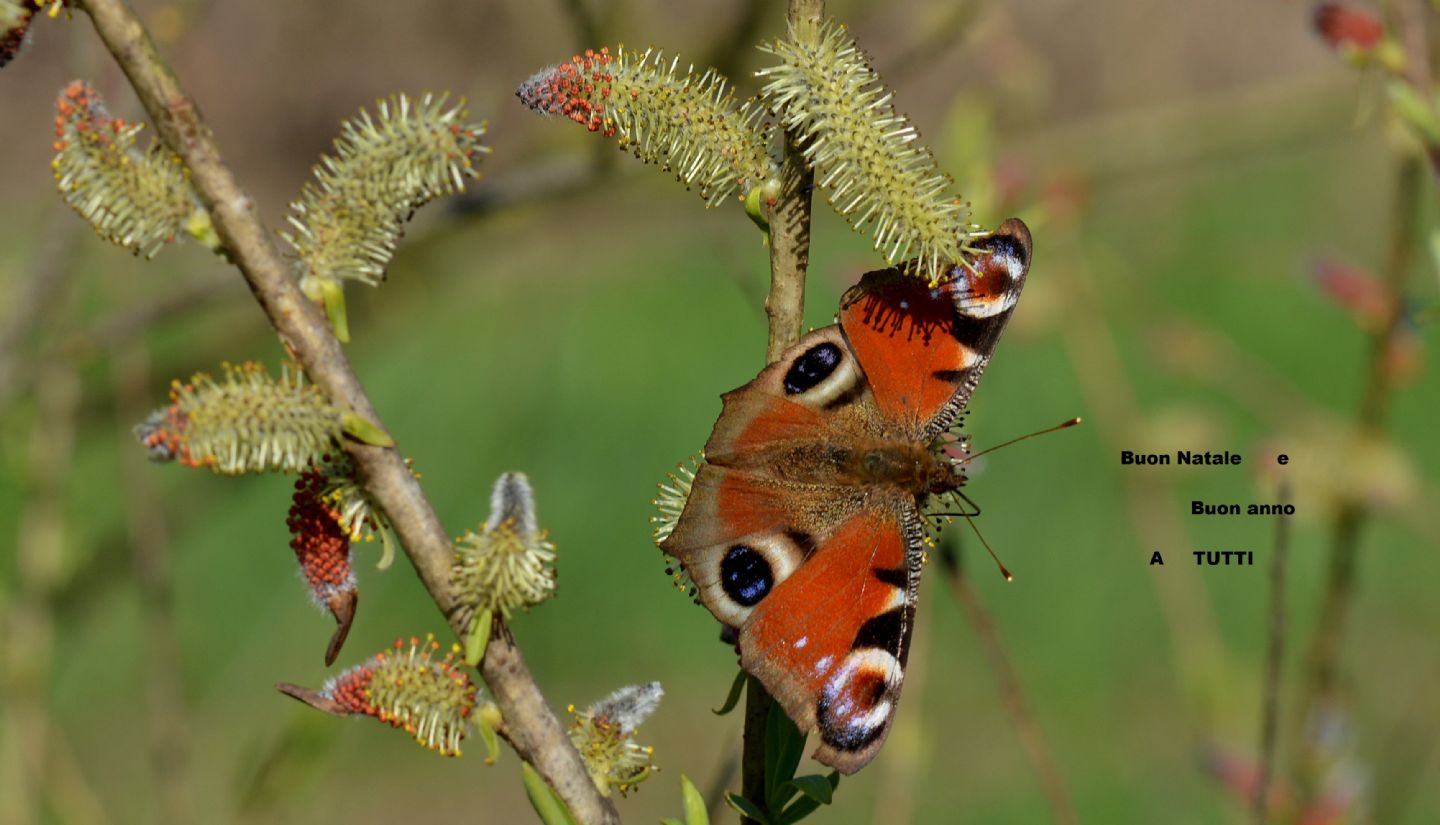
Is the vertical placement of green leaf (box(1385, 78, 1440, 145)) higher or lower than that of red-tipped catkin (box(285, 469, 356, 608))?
higher

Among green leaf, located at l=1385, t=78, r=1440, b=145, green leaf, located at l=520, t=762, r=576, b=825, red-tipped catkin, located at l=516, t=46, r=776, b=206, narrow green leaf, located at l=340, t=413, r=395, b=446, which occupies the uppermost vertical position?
green leaf, located at l=1385, t=78, r=1440, b=145

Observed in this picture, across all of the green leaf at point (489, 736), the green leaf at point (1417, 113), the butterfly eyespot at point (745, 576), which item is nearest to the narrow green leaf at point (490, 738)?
the green leaf at point (489, 736)

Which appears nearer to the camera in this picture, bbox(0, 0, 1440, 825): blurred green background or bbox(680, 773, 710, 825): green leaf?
bbox(680, 773, 710, 825): green leaf

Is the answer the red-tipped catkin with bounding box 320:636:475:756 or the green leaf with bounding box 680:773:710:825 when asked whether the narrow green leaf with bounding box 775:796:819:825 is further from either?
the red-tipped catkin with bounding box 320:636:475:756

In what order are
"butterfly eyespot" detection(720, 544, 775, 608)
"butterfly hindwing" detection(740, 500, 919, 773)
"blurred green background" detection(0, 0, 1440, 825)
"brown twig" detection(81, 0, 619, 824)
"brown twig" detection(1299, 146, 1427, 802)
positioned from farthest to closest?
1. "blurred green background" detection(0, 0, 1440, 825)
2. "brown twig" detection(1299, 146, 1427, 802)
3. "butterfly eyespot" detection(720, 544, 775, 608)
4. "butterfly hindwing" detection(740, 500, 919, 773)
5. "brown twig" detection(81, 0, 619, 824)

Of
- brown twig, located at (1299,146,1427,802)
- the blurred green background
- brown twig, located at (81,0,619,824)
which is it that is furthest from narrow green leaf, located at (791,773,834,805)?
brown twig, located at (1299,146,1427,802)

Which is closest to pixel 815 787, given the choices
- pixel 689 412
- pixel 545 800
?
pixel 545 800

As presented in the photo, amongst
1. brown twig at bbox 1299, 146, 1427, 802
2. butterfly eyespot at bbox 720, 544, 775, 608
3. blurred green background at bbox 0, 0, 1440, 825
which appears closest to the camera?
butterfly eyespot at bbox 720, 544, 775, 608
